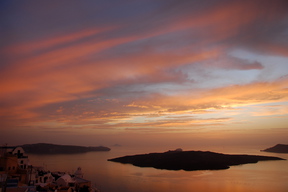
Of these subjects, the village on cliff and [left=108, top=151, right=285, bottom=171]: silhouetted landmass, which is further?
[left=108, top=151, right=285, bottom=171]: silhouetted landmass

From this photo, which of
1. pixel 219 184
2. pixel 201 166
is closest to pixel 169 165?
pixel 201 166

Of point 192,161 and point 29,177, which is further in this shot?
point 192,161

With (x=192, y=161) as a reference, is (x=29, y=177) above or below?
above

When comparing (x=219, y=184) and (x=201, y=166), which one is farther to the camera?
(x=201, y=166)

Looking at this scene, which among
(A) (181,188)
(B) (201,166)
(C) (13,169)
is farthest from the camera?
(B) (201,166)

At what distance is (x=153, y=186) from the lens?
115 ft

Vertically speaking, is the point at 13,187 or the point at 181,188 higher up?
the point at 13,187

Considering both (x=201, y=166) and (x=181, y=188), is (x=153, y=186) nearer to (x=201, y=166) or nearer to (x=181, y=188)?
(x=181, y=188)

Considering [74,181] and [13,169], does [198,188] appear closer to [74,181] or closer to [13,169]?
[74,181]

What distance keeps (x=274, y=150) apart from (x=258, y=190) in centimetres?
12449

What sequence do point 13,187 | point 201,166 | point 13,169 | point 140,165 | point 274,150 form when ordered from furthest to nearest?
1. point 274,150
2. point 140,165
3. point 201,166
4. point 13,169
5. point 13,187

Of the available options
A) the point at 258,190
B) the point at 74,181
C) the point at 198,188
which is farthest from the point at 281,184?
the point at 74,181

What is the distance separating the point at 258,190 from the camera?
107 ft

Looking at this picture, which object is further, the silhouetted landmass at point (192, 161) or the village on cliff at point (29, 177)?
the silhouetted landmass at point (192, 161)
